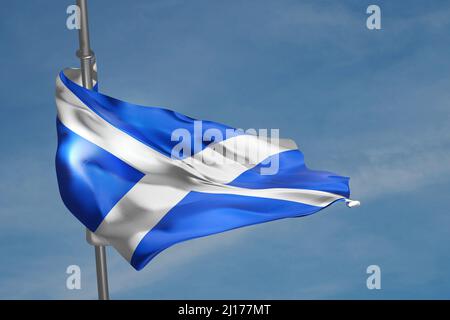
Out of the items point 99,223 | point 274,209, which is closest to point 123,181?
point 99,223

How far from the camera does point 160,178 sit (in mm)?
25578

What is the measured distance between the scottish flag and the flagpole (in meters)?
0.25

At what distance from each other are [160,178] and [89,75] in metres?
2.41

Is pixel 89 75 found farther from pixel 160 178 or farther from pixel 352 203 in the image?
pixel 352 203

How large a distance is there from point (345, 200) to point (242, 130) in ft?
10.1

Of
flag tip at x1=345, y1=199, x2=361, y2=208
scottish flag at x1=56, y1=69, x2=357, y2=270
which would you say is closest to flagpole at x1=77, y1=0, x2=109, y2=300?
scottish flag at x1=56, y1=69, x2=357, y2=270

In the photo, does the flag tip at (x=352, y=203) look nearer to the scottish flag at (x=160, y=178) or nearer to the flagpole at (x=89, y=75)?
the scottish flag at (x=160, y=178)

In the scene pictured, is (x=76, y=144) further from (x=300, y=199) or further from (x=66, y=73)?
(x=300, y=199)

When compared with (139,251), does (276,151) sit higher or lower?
higher

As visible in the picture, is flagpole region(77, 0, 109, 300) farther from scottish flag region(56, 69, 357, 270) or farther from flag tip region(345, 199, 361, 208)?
flag tip region(345, 199, 361, 208)

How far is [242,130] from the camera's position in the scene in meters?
27.6

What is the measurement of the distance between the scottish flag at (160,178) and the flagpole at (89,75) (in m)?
0.25

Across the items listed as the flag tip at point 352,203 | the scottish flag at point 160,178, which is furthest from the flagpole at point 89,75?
the flag tip at point 352,203

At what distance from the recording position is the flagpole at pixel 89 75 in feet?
82.8
